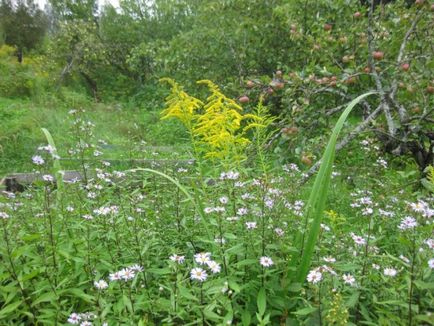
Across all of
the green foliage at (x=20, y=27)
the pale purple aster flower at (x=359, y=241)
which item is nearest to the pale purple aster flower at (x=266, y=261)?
the pale purple aster flower at (x=359, y=241)

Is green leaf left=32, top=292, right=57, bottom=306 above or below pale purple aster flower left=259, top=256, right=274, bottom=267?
below

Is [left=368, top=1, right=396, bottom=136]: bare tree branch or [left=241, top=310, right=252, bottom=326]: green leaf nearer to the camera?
[left=241, top=310, right=252, bottom=326]: green leaf

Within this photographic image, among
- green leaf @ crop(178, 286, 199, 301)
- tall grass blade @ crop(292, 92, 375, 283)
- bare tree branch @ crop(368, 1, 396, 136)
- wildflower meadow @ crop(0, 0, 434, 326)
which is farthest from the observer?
bare tree branch @ crop(368, 1, 396, 136)

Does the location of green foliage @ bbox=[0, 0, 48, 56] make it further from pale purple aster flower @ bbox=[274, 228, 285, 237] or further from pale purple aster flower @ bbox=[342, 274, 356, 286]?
pale purple aster flower @ bbox=[342, 274, 356, 286]

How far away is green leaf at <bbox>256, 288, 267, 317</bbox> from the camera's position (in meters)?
1.47

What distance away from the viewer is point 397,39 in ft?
12.0

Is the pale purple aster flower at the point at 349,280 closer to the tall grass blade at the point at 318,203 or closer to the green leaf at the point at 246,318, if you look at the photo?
the tall grass blade at the point at 318,203

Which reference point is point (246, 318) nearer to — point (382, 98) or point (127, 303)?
point (127, 303)

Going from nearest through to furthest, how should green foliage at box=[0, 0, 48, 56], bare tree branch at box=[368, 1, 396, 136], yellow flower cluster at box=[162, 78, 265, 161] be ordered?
yellow flower cluster at box=[162, 78, 265, 161], bare tree branch at box=[368, 1, 396, 136], green foliage at box=[0, 0, 48, 56]

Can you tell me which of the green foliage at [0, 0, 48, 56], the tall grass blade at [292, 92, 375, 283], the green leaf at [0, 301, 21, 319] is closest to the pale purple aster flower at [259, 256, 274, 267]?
the tall grass blade at [292, 92, 375, 283]

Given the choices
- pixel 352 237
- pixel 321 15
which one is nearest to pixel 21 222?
pixel 352 237

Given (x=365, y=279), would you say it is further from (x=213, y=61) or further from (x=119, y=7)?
(x=119, y=7)

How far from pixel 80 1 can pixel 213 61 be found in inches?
531

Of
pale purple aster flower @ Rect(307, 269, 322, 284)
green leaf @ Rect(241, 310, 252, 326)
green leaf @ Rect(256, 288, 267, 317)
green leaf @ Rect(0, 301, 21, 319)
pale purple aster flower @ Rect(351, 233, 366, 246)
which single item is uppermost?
pale purple aster flower @ Rect(351, 233, 366, 246)
